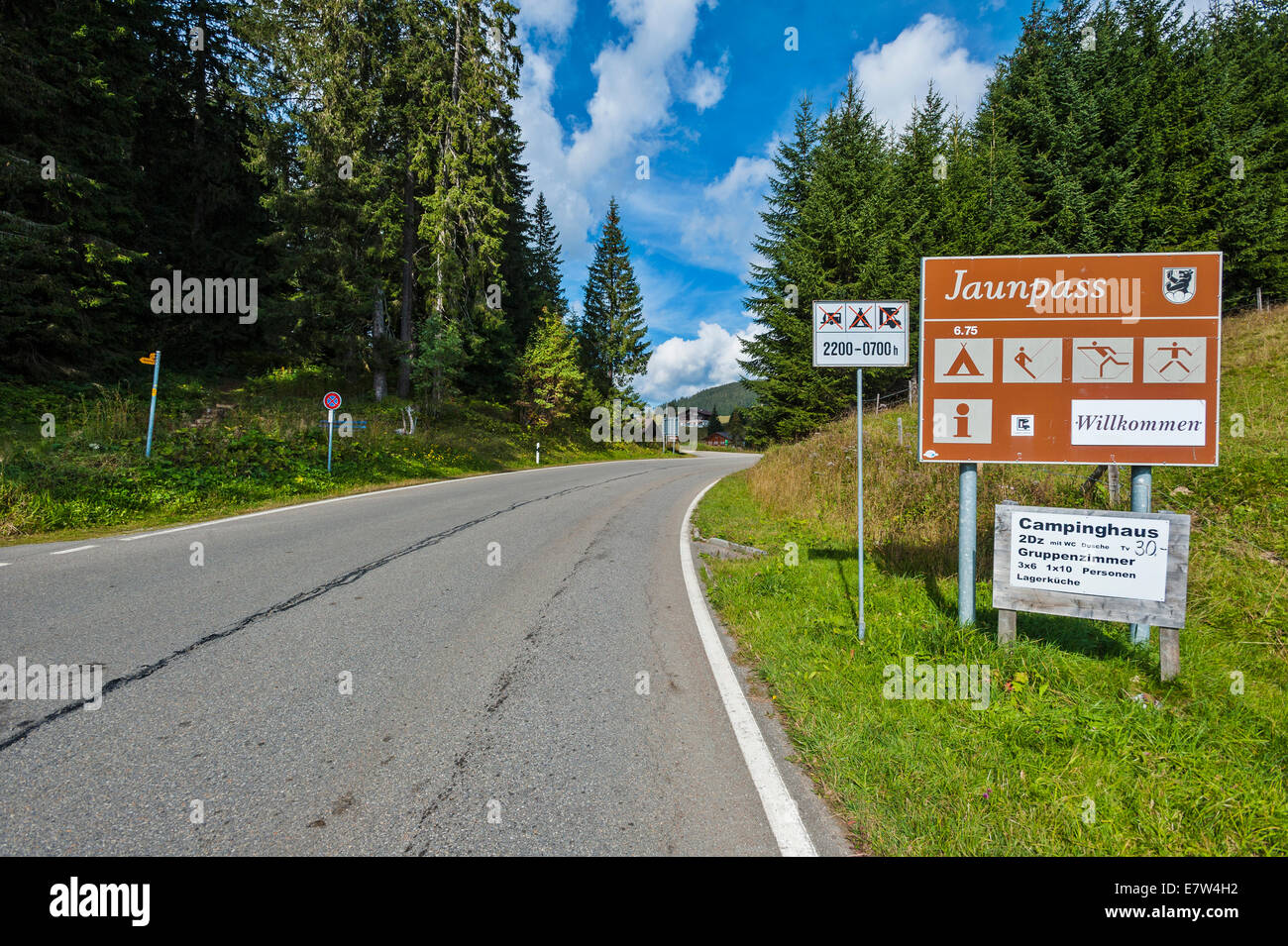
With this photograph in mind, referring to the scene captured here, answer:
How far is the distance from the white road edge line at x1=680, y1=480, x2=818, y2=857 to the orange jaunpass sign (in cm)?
264

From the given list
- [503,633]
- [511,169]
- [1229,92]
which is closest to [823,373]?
[503,633]

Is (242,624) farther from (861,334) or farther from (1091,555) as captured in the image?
(1091,555)

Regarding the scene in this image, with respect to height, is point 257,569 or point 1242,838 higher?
point 257,569

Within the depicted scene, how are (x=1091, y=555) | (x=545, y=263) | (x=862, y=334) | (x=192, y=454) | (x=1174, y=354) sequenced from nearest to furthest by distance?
A: (x=1091, y=555) → (x=1174, y=354) → (x=862, y=334) → (x=192, y=454) → (x=545, y=263)

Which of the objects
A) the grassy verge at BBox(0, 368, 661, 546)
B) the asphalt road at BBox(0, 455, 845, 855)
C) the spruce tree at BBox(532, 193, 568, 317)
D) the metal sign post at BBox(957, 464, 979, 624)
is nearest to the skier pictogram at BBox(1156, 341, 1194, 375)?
the metal sign post at BBox(957, 464, 979, 624)

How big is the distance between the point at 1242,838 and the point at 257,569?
27.3ft

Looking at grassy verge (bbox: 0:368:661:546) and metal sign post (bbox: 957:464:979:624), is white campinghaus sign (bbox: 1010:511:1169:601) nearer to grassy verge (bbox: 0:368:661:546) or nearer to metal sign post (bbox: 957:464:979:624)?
metal sign post (bbox: 957:464:979:624)

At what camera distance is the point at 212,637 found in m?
4.11

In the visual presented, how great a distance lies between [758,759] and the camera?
2.80m

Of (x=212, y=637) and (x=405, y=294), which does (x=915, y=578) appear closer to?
(x=212, y=637)

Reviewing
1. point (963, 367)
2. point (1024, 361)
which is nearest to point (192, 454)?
point (963, 367)

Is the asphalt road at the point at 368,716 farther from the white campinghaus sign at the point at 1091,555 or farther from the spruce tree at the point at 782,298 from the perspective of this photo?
the spruce tree at the point at 782,298

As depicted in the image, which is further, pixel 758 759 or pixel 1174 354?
pixel 1174 354
